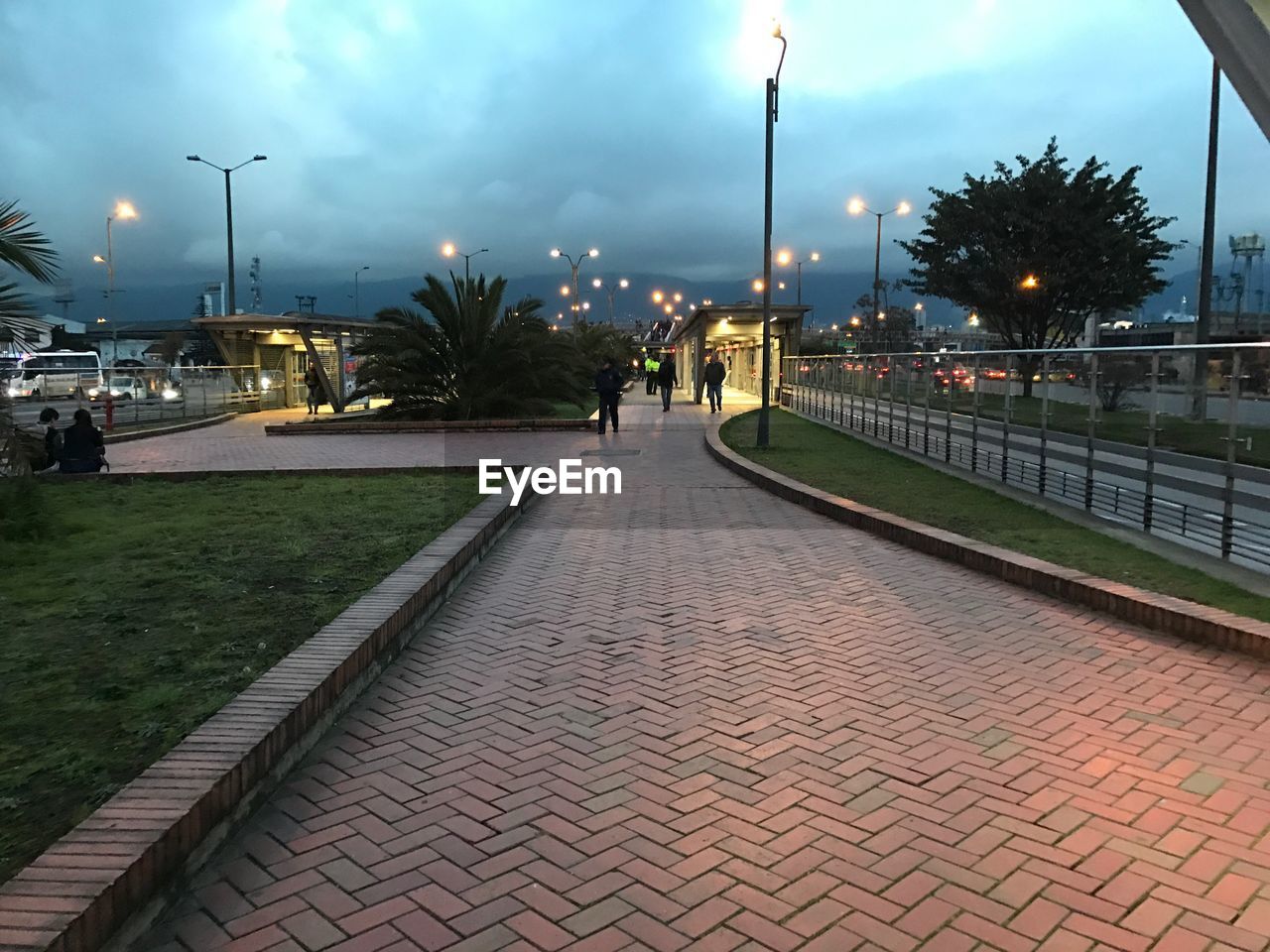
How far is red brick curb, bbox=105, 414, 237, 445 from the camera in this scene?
20745mm

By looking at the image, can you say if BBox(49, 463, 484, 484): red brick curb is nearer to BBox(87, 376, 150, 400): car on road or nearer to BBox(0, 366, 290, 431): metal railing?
BBox(0, 366, 290, 431): metal railing

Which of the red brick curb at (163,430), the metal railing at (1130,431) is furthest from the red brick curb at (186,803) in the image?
the red brick curb at (163,430)

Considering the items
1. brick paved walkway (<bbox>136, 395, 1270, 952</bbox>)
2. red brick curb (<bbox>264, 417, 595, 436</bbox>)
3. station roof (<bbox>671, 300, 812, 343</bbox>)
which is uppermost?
station roof (<bbox>671, 300, 812, 343</bbox>)

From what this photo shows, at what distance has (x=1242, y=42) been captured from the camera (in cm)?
297

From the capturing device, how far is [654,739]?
4.25 m

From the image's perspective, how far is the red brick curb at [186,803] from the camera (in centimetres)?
260

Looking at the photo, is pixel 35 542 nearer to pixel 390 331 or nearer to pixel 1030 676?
pixel 1030 676

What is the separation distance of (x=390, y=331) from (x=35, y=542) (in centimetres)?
1532

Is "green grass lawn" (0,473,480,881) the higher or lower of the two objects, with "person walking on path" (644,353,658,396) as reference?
lower

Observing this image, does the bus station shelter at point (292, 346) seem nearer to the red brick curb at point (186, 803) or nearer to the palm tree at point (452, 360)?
the palm tree at point (452, 360)

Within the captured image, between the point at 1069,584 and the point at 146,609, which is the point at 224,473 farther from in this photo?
the point at 1069,584

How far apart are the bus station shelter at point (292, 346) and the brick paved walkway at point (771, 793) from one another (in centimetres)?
2521

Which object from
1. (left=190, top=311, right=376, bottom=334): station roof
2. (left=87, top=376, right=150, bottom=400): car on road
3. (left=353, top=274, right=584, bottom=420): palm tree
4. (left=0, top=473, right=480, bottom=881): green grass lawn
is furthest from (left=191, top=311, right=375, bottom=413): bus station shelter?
(left=0, top=473, right=480, bottom=881): green grass lawn

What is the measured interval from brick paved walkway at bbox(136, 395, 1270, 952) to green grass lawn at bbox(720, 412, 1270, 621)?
870mm
